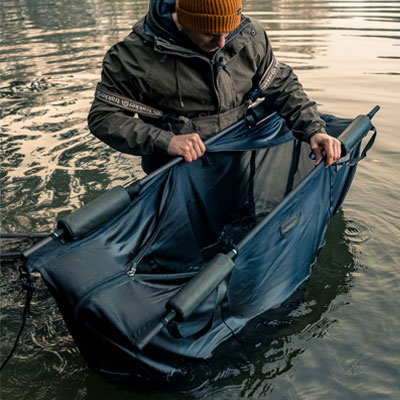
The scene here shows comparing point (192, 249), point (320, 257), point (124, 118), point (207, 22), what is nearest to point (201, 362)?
point (192, 249)

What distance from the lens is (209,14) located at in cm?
230

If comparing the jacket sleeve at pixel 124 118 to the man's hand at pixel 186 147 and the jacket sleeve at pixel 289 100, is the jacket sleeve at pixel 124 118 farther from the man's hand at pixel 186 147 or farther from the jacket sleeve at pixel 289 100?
the jacket sleeve at pixel 289 100

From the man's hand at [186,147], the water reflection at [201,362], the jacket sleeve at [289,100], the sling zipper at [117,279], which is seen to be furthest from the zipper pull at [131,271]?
the jacket sleeve at [289,100]

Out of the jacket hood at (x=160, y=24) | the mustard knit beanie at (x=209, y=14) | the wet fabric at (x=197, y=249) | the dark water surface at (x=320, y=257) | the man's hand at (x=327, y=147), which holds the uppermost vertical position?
the mustard knit beanie at (x=209, y=14)

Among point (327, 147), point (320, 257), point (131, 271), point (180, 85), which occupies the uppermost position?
point (180, 85)

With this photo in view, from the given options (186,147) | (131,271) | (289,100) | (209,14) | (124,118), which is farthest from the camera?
(289,100)

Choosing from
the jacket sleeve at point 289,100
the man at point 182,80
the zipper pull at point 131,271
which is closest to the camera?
the zipper pull at point 131,271

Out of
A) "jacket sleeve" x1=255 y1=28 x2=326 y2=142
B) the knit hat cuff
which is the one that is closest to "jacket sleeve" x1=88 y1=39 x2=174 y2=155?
the knit hat cuff

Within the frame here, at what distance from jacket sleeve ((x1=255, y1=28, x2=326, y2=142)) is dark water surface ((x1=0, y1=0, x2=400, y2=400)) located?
968 millimetres

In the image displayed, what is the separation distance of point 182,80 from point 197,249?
1032mm

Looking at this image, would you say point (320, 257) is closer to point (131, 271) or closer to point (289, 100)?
point (289, 100)

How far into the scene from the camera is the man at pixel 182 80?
2.47 metres

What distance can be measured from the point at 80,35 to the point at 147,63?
31.0 ft

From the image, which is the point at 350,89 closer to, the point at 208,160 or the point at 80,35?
the point at 208,160
